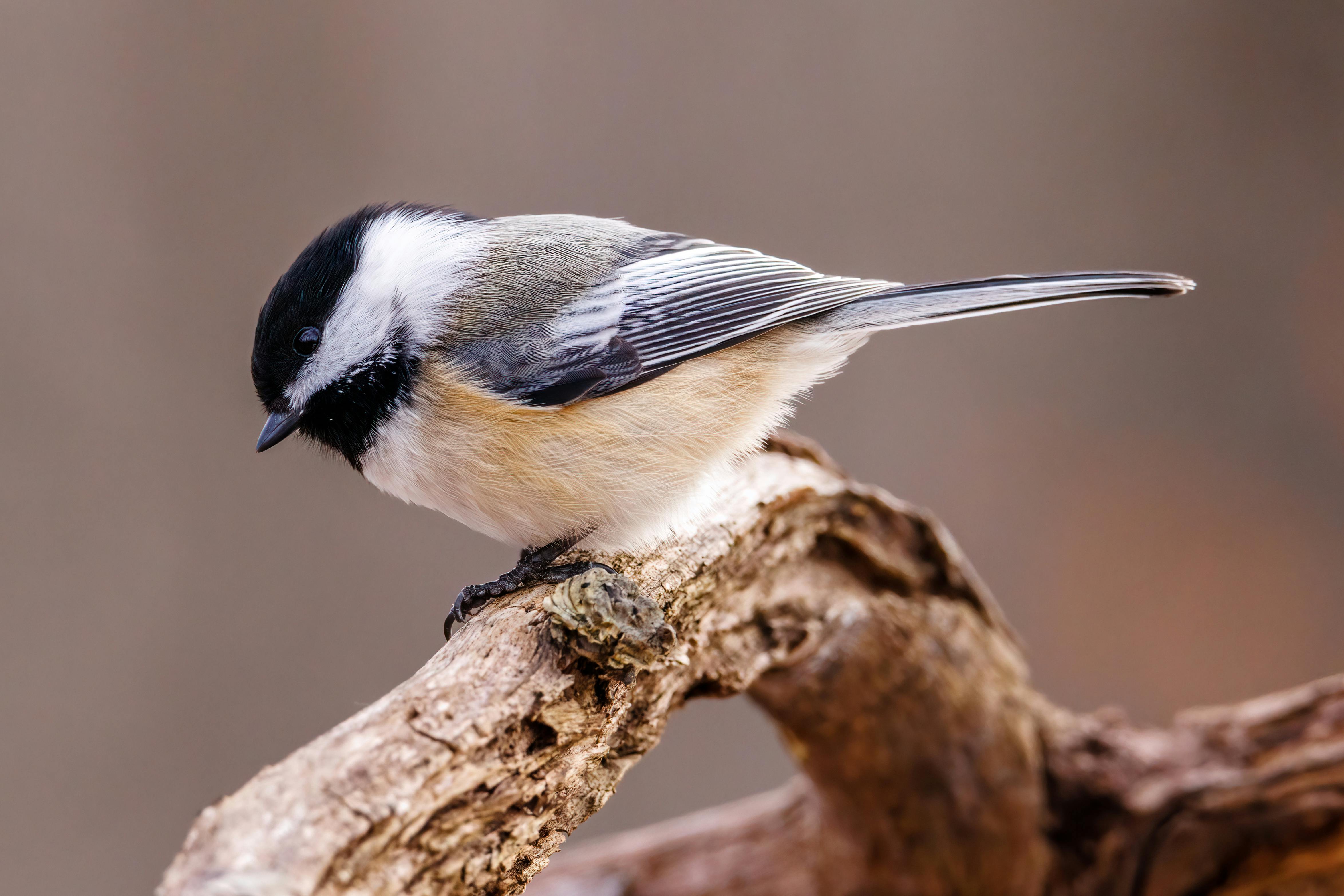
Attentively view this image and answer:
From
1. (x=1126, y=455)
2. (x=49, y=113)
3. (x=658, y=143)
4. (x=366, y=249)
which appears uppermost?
(x=49, y=113)

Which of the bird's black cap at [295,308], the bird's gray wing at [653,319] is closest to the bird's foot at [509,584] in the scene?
the bird's gray wing at [653,319]

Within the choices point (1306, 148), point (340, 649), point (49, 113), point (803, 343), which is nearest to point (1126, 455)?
point (1306, 148)

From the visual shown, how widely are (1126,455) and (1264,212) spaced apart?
0.67m

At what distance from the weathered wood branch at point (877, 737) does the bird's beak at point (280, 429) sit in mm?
333

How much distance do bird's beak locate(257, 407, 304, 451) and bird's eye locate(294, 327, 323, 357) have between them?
7cm

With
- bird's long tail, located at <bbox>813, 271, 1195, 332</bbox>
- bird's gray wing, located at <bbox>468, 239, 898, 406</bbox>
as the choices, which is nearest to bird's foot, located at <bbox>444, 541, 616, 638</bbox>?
bird's gray wing, located at <bbox>468, 239, 898, 406</bbox>

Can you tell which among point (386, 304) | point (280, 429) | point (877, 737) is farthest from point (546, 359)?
point (877, 737)

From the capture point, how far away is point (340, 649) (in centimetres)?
222

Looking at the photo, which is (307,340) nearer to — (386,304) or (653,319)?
(386,304)

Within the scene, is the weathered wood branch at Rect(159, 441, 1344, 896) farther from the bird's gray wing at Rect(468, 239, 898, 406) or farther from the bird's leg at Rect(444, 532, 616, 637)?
the bird's gray wing at Rect(468, 239, 898, 406)

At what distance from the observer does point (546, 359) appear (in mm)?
1132

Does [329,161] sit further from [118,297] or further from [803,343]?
[803,343]

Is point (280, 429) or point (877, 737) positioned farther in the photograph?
point (877, 737)

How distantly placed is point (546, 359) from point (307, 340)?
0.94 feet
